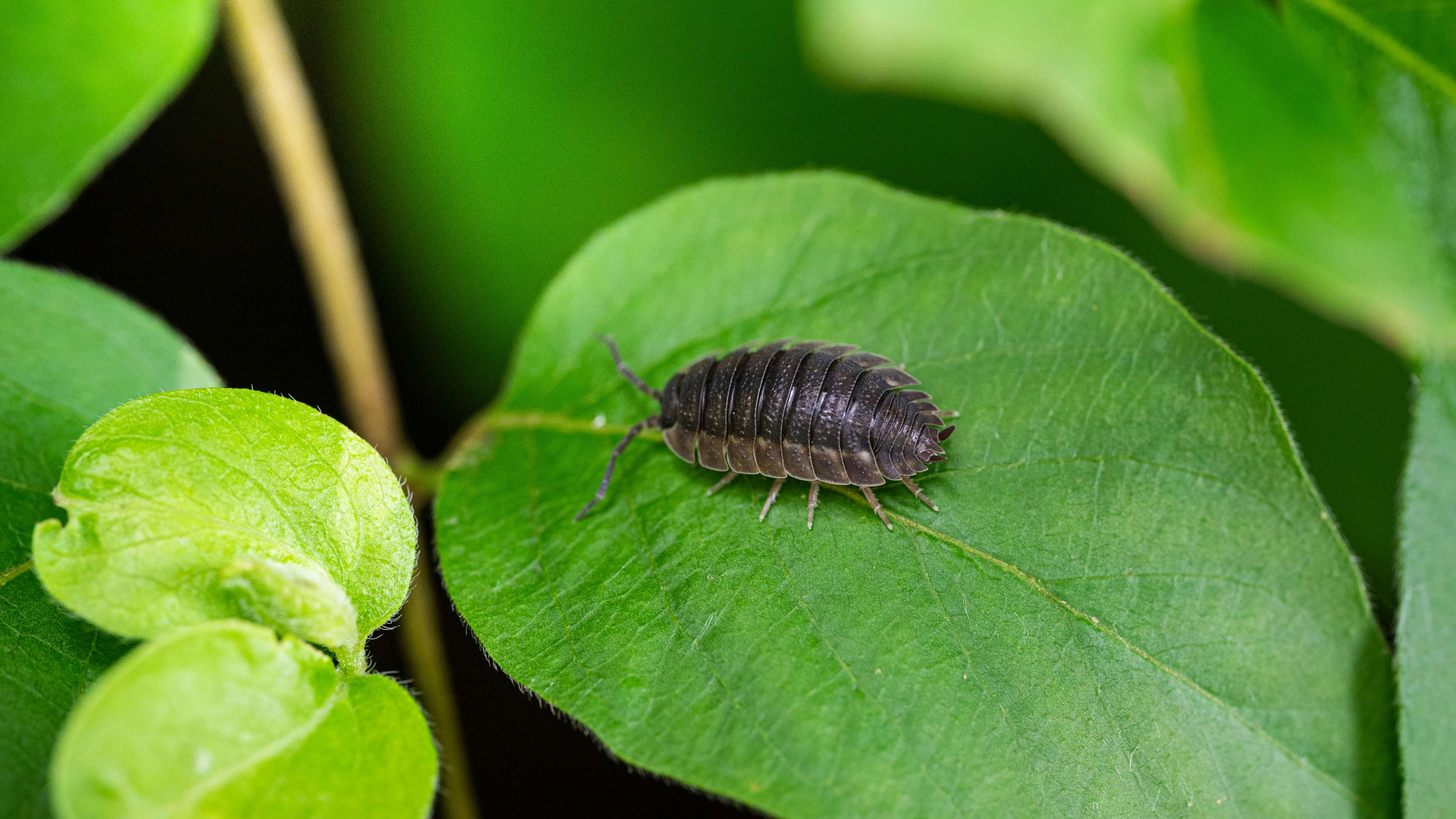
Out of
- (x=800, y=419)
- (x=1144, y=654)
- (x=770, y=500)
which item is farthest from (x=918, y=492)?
(x=1144, y=654)

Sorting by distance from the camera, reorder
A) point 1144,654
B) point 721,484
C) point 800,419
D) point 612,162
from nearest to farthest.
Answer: point 1144,654
point 721,484
point 800,419
point 612,162

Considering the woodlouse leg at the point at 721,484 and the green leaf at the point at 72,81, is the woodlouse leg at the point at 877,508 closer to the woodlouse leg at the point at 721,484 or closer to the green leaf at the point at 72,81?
the woodlouse leg at the point at 721,484

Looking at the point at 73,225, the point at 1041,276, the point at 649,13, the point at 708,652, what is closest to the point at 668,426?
the point at 708,652

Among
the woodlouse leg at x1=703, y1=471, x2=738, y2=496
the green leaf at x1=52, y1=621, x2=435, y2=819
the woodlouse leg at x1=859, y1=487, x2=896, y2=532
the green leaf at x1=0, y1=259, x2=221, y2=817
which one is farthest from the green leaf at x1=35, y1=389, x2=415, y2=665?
the woodlouse leg at x1=859, y1=487, x2=896, y2=532

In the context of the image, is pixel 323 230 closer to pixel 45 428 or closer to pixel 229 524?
pixel 45 428

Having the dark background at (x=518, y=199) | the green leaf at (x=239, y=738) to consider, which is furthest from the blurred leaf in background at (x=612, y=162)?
the green leaf at (x=239, y=738)

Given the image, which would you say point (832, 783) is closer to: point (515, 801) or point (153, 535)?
point (153, 535)

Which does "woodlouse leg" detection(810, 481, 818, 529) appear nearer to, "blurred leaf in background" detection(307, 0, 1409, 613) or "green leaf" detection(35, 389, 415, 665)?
"green leaf" detection(35, 389, 415, 665)
